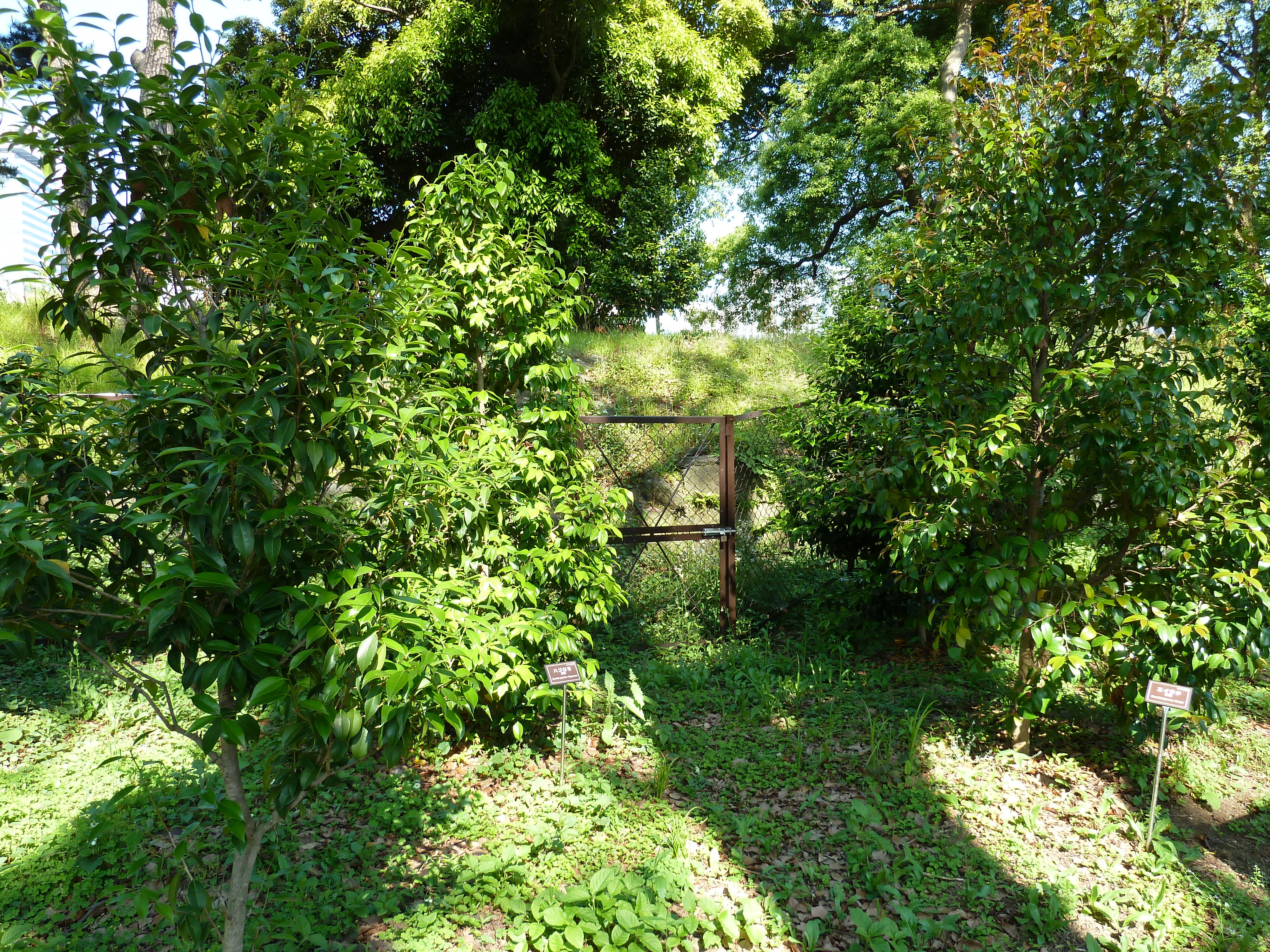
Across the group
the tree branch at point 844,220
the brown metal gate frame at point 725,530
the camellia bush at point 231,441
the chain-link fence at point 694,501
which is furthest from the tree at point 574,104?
the camellia bush at point 231,441

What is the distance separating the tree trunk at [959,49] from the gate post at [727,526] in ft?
34.0

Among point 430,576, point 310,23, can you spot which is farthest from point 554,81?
point 430,576

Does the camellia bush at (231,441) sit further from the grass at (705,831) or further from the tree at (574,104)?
the tree at (574,104)

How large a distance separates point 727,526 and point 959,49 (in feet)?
39.5

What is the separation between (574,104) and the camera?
11648 mm

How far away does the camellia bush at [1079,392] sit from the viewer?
3359 millimetres

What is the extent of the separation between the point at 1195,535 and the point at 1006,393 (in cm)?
113

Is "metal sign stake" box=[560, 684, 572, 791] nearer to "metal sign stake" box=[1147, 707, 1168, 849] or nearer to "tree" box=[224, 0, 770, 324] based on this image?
"metal sign stake" box=[1147, 707, 1168, 849]

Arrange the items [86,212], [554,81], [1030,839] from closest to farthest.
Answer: [86,212], [1030,839], [554,81]

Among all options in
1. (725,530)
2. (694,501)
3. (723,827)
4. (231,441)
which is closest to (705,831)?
(723,827)

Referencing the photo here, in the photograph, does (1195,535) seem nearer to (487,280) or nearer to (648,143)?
(487,280)

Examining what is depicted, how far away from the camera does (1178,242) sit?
345 centimetres

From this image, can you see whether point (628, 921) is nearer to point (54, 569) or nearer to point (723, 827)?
point (723, 827)

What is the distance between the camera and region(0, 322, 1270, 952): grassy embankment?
8.55ft
